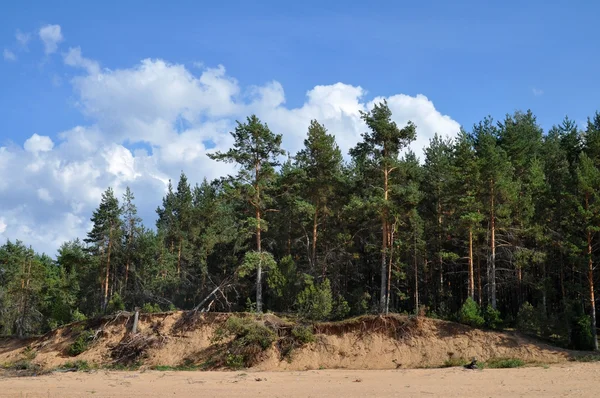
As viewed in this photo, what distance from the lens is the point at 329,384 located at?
24.4 meters

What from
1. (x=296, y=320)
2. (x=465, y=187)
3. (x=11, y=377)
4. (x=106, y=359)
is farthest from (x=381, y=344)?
(x=11, y=377)

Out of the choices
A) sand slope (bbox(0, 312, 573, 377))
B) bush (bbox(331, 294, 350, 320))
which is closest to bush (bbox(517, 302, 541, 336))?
sand slope (bbox(0, 312, 573, 377))

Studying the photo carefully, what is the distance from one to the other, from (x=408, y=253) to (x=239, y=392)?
20336mm

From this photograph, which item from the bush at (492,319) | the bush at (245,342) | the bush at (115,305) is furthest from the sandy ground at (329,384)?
the bush at (115,305)

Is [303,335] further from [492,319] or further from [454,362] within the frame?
[492,319]

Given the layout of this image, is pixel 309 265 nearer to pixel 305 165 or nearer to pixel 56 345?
pixel 305 165

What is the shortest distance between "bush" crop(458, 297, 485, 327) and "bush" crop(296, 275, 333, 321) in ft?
27.1

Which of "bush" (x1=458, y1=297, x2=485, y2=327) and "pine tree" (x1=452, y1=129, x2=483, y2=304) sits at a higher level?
"pine tree" (x1=452, y1=129, x2=483, y2=304)

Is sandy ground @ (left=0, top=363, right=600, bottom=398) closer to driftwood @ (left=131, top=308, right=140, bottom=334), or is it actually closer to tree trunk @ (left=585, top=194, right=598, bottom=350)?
tree trunk @ (left=585, top=194, right=598, bottom=350)

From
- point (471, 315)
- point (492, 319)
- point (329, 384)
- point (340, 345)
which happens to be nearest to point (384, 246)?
point (471, 315)

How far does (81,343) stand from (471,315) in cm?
2599

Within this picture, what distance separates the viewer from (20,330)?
163ft

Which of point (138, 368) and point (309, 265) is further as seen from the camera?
point (309, 265)

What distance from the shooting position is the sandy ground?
821 inches
